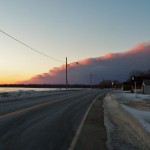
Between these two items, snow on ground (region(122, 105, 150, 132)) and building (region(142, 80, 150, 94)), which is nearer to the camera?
snow on ground (region(122, 105, 150, 132))

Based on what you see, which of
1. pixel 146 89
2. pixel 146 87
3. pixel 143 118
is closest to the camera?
pixel 143 118

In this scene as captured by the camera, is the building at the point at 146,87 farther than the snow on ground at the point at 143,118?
Yes

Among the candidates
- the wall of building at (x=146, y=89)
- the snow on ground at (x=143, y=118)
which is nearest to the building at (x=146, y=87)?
the wall of building at (x=146, y=89)

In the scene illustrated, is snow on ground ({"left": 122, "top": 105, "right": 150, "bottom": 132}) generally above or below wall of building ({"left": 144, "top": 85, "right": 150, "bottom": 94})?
below

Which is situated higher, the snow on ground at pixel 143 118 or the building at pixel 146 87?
the building at pixel 146 87

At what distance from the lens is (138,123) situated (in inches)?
645

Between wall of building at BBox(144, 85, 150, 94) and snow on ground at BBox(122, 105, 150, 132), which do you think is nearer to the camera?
snow on ground at BBox(122, 105, 150, 132)

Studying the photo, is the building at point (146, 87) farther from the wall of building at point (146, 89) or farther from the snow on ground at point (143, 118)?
the snow on ground at point (143, 118)

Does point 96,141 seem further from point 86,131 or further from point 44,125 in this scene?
point 44,125

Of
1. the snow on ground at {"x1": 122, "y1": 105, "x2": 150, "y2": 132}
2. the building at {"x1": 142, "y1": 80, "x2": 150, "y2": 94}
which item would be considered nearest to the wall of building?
the building at {"x1": 142, "y1": 80, "x2": 150, "y2": 94}

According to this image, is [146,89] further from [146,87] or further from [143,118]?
[143,118]

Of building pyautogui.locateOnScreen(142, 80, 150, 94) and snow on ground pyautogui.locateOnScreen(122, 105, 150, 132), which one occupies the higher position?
building pyautogui.locateOnScreen(142, 80, 150, 94)

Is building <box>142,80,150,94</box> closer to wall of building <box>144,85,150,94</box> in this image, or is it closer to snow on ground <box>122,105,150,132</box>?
wall of building <box>144,85,150,94</box>

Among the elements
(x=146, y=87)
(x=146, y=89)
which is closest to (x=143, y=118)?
(x=146, y=87)
